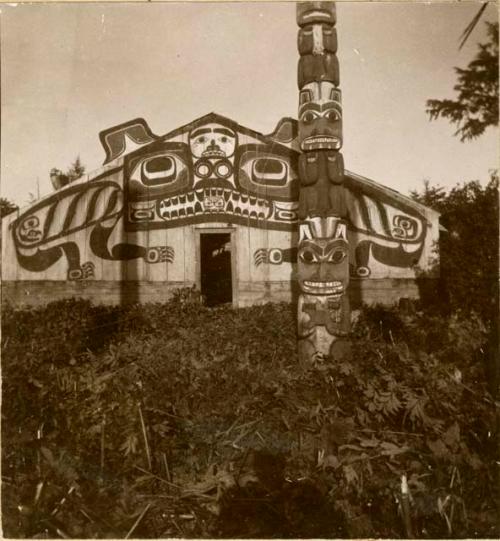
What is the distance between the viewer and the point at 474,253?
6.86 m

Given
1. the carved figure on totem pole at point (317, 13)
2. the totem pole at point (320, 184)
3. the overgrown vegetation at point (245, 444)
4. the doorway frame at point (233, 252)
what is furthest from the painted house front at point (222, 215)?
the carved figure on totem pole at point (317, 13)

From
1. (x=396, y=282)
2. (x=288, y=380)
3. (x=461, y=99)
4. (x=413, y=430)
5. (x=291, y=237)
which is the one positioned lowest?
(x=413, y=430)

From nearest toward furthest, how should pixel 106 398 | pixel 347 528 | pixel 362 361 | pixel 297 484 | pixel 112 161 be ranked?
pixel 347 528 → pixel 297 484 → pixel 106 398 → pixel 362 361 → pixel 112 161

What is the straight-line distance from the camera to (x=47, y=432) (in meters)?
4.36

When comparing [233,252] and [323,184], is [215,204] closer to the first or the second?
[233,252]

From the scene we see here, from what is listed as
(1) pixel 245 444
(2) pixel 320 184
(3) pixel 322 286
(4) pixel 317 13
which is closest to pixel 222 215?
(2) pixel 320 184

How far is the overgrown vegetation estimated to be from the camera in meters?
3.60

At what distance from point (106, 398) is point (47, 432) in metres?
0.58

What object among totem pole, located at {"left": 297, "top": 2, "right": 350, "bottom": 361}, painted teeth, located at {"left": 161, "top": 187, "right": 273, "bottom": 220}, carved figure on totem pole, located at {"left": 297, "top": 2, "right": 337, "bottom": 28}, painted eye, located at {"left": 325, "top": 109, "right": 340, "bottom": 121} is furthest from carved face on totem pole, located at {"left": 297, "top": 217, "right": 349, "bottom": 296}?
painted teeth, located at {"left": 161, "top": 187, "right": 273, "bottom": 220}

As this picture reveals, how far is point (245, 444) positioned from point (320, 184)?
3.34m

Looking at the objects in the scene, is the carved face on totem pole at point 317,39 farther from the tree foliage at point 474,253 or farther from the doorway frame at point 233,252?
the doorway frame at point 233,252

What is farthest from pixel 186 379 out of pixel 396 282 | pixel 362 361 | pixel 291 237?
pixel 396 282

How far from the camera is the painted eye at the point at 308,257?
237 inches

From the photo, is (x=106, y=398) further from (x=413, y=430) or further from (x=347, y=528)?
(x=413, y=430)
